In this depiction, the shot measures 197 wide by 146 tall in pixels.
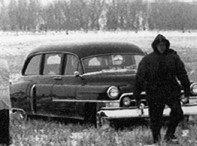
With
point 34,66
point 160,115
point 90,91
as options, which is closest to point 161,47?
point 160,115

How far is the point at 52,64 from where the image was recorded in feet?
40.0

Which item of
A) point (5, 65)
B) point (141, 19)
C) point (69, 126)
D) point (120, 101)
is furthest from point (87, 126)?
point (141, 19)

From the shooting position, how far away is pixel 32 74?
12.7m

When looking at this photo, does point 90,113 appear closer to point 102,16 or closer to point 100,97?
point 100,97

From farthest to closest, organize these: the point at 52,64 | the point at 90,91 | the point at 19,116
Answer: the point at 19,116
the point at 52,64
the point at 90,91

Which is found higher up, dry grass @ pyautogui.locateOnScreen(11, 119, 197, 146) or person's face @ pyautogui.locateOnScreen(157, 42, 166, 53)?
person's face @ pyautogui.locateOnScreen(157, 42, 166, 53)

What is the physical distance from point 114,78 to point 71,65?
51.8 inches

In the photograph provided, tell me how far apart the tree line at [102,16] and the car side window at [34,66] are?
183ft

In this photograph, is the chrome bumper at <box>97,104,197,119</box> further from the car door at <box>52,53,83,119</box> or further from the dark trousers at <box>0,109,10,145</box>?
the dark trousers at <box>0,109,10,145</box>

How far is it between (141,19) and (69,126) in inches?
2682

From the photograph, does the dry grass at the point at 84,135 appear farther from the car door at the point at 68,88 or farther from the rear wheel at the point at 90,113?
the car door at the point at 68,88

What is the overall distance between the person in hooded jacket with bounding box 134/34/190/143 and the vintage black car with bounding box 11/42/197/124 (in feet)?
3.39

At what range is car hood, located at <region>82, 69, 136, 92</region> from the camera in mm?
10455

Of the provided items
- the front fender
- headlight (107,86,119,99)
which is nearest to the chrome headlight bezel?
headlight (107,86,119,99)
